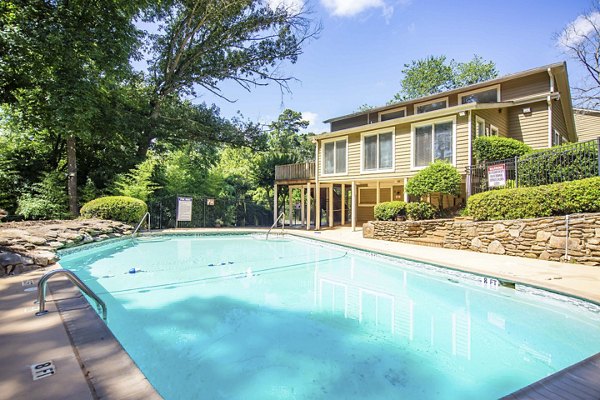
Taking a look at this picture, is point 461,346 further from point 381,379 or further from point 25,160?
point 25,160

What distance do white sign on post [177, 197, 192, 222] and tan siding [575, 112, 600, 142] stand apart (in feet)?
73.0

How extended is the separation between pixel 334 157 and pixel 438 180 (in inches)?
230

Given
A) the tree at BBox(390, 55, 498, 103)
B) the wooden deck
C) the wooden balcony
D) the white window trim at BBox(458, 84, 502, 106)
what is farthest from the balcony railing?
the tree at BBox(390, 55, 498, 103)

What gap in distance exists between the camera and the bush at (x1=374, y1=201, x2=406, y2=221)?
10383mm

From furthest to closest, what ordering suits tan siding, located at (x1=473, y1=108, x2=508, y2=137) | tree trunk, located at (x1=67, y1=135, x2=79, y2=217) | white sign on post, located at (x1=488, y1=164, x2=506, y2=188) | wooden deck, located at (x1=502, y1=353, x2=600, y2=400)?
tree trunk, located at (x1=67, y1=135, x2=79, y2=217), tan siding, located at (x1=473, y1=108, x2=508, y2=137), white sign on post, located at (x1=488, y1=164, x2=506, y2=188), wooden deck, located at (x1=502, y1=353, x2=600, y2=400)

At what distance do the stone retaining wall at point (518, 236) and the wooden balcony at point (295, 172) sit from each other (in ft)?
21.1

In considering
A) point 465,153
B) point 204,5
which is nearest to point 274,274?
point 465,153

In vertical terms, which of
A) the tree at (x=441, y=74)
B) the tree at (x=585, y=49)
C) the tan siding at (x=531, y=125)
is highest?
the tree at (x=441, y=74)

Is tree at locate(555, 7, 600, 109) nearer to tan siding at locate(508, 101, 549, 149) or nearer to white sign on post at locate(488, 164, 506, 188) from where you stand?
tan siding at locate(508, 101, 549, 149)

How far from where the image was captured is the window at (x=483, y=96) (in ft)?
39.8

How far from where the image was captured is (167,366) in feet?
9.77

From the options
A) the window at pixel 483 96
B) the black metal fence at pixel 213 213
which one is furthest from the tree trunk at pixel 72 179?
the window at pixel 483 96

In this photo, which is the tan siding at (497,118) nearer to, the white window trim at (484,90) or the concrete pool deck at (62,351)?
the white window trim at (484,90)

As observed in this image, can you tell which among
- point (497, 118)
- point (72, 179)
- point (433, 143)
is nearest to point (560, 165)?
point (433, 143)
